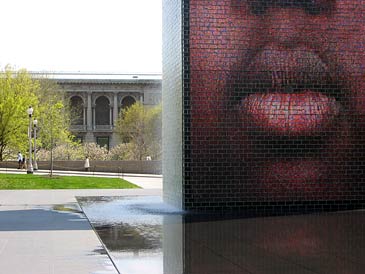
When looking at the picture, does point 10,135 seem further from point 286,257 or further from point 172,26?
point 286,257

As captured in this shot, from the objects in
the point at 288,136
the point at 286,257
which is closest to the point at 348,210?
the point at 288,136

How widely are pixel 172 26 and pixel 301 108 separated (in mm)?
3955

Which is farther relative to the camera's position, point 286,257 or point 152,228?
point 152,228

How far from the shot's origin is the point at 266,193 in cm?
1619

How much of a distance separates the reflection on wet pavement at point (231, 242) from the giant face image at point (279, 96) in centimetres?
141

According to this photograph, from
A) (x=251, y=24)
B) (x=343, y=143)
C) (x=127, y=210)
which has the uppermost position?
(x=251, y=24)

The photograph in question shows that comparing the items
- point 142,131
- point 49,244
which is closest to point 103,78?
point 142,131

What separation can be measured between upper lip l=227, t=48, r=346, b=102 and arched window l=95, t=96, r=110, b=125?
88.4 meters

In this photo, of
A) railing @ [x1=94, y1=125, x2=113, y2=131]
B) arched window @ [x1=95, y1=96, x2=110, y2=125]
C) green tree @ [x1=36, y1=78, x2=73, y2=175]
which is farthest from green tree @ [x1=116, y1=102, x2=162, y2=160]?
railing @ [x1=94, y1=125, x2=113, y2=131]

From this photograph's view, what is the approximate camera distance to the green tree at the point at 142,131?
218 feet

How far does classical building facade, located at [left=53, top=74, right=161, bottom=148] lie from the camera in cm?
9894

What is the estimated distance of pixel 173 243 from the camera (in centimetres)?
1038

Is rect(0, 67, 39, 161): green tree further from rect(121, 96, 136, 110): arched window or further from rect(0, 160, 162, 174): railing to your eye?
rect(121, 96, 136, 110): arched window

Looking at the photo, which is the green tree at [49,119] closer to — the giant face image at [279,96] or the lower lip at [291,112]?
the giant face image at [279,96]
